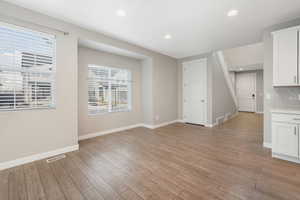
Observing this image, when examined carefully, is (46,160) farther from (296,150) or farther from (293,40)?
(293,40)

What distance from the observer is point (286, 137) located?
233 cm

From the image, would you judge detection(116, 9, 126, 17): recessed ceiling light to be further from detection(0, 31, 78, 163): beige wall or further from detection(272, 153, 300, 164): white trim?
detection(272, 153, 300, 164): white trim

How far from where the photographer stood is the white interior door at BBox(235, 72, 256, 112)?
25.9 feet

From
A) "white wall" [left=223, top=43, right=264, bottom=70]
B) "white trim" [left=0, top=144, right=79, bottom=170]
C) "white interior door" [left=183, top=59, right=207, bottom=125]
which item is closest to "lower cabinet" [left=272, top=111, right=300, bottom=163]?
"white interior door" [left=183, top=59, right=207, bottom=125]

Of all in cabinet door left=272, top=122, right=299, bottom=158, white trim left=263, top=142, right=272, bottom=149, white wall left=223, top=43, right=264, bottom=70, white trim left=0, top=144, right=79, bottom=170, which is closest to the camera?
white trim left=0, top=144, right=79, bottom=170

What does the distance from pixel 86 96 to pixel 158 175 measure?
280 cm

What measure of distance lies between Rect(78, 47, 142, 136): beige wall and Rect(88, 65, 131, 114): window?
0.14 m

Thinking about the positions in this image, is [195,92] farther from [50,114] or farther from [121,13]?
[50,114]

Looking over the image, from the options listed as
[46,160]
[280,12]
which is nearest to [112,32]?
[46,160]

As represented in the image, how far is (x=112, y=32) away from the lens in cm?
315

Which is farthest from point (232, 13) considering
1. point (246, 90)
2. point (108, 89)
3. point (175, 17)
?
point (246, 90)

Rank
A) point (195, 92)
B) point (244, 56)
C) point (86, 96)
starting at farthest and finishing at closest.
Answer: point (244, 56) → point (195, 92) → point (86, 96)

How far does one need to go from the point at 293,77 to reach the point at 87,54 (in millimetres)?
4619

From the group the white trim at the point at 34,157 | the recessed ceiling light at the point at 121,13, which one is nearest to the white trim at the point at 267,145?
the recessed ceiling light at the point at 121,13
